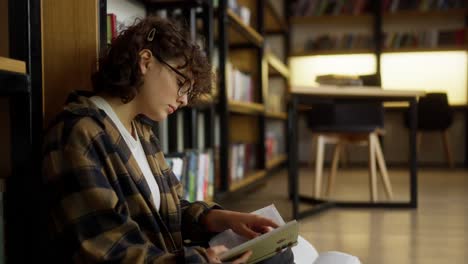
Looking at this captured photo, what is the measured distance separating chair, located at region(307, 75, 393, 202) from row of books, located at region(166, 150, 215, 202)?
31.0 inches

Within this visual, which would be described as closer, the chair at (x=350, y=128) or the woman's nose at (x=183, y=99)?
the woman's nose at (x=183, y=99)

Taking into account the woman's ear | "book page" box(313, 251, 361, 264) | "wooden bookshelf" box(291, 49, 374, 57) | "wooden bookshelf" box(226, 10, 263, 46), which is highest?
"wooden bookshelf" box(291, 49, 374, 57)

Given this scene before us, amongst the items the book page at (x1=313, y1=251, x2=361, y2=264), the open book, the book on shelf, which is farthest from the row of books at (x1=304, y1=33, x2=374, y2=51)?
the open book

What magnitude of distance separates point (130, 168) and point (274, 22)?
419 centimetres

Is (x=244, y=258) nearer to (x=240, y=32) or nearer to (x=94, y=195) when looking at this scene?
(x=94, y=195)

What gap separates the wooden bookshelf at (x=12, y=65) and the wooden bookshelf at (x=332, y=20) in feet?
15.1

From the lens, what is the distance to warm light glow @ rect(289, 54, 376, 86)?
5.16m

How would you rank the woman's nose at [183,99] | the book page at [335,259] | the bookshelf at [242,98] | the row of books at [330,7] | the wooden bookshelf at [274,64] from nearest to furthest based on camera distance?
1. the woman's nose at [183,99]
2. the book page at [335,259]
3. the bookshelf at [242,98]
4. the wooden bookshelf at [274,64]
5. the row of books at [330,7]

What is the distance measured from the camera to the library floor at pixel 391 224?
172cm

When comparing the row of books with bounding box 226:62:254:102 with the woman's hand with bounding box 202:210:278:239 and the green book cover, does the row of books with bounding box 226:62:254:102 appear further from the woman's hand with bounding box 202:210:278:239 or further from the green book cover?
the green book cover

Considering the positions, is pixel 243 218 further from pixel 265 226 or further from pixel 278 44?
pixel 278 44

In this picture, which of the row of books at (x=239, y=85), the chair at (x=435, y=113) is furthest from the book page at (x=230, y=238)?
the chair at (x=435, y=113)

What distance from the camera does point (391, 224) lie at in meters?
2.23

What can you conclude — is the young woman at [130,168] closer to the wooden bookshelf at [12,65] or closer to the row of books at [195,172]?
the wooden bookshelf at [12,65]
